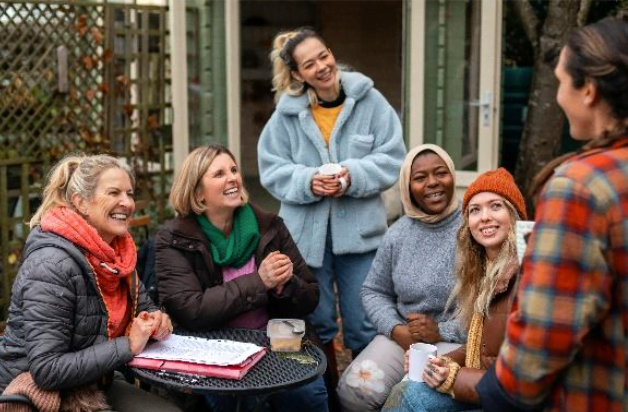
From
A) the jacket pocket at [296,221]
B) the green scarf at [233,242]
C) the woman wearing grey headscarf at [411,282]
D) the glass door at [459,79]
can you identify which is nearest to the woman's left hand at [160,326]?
the green scarf at [233,242]

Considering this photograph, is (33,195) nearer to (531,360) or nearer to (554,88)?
(554,88)

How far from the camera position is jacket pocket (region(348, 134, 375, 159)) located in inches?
171

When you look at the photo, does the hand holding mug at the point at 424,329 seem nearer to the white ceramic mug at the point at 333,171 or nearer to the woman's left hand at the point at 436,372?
the woman's left hand at the point at 436,372

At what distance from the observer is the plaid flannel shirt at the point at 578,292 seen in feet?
5.76

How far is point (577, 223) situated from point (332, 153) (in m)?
2.65

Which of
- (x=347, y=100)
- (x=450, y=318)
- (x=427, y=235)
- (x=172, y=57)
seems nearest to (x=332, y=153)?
(x=347, y=100)

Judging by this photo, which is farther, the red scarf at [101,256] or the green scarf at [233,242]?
the green scarf at [233,242]

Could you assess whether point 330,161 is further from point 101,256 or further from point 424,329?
point 101,256

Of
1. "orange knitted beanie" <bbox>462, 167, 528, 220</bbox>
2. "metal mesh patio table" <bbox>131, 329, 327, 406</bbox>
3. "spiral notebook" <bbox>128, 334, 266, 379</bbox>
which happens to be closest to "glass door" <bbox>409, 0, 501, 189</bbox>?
"orange knitted beanie" <bbox>462, 167, 528, 220</bbox>

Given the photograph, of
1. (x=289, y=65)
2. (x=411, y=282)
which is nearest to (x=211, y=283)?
(x=411, y=282)

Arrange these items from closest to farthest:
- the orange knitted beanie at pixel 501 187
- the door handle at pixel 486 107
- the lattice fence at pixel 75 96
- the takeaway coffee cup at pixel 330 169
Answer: the orange knitted beanie at pixel 501 187, the takeaway coffee cup at pixel 330 169, the lattice fence at pixel 75 96, the door handle at pixel 486 107

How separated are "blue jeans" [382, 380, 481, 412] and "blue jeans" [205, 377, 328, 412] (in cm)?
56

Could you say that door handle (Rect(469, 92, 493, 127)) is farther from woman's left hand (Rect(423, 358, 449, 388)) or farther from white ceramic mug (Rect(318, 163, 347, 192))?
woman's left hand (Rect(423, 358, 449, 388))

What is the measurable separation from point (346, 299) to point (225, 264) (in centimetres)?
96
